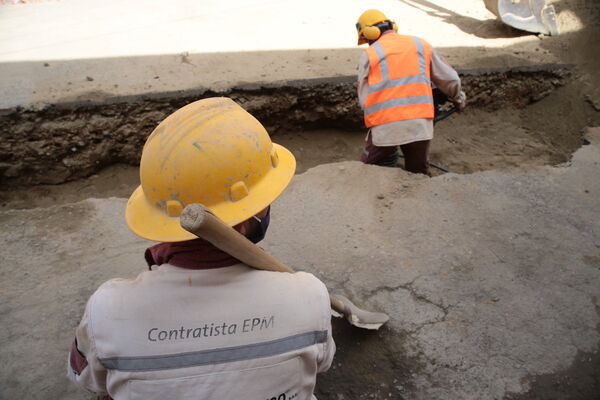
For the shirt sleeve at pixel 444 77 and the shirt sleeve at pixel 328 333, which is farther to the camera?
the shirt sleeve at pixel 444 77

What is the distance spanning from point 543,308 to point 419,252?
2.15ft

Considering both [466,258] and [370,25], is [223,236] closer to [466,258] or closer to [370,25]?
[466,258]

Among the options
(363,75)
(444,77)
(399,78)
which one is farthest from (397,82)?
(444,77)

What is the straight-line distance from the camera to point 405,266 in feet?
7.75

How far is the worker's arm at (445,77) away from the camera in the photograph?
3.18m

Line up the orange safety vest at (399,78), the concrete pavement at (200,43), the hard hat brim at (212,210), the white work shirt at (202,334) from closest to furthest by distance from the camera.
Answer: the white work shirt at (202,334)
the hard hat brim at (212,210)
the orange safety vest at (399,78)
the concrete pavement at (200,43)

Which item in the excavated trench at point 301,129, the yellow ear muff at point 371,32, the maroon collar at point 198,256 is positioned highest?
the yellow ear muff at point 371,32

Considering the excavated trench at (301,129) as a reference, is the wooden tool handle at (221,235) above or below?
above

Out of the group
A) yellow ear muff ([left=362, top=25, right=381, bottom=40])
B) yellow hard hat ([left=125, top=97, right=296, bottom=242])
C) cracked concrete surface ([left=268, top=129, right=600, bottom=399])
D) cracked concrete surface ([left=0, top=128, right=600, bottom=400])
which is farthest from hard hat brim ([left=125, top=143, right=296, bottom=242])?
yellow ear muff ([left=362, top=25, right=381, bottom=40])

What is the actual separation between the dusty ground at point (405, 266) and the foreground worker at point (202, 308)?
0.89 metres

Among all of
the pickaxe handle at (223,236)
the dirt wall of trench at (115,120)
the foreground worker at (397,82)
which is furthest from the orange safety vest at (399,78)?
the pickaxe handle at (223,236)

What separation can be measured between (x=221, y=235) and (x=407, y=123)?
247 cm

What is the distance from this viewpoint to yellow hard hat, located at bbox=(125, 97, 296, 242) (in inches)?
42.9

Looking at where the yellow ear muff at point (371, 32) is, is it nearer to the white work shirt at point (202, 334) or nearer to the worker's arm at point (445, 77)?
the worker's arm at point (445, 77)
